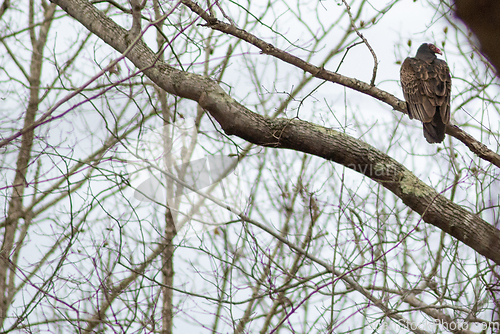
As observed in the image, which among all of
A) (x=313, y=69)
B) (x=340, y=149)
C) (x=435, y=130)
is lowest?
(x=340, y=149)

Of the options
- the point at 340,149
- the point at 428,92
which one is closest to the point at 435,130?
the point at 428,92

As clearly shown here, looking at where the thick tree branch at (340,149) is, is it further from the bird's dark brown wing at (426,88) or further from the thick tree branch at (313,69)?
the bird's dark brown wing at (426,88)

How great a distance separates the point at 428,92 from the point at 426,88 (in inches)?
3.0

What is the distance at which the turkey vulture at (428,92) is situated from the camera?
366 centimetres

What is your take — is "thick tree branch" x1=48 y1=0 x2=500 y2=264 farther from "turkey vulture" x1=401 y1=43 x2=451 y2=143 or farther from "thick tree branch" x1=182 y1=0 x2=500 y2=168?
"turkey vulture" x1=401 y1=43 x2=451 y2=143

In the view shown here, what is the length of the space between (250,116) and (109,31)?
1281 millimetres

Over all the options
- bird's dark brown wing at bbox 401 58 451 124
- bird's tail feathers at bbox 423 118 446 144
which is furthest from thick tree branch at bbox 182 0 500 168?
bird's dark brown wing at bbox 401 58 451 124

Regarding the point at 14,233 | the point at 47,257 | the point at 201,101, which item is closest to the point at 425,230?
the point at 201,101

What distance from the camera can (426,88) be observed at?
397 centimetres

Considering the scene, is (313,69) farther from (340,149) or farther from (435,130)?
(435,130)

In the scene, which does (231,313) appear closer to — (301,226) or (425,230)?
→ (301,226)

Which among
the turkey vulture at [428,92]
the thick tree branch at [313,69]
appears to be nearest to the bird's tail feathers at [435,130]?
the turkey vulture at [428,92]

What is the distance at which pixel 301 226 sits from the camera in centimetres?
542

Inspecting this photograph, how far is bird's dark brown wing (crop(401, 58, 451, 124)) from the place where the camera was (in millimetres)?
3750
